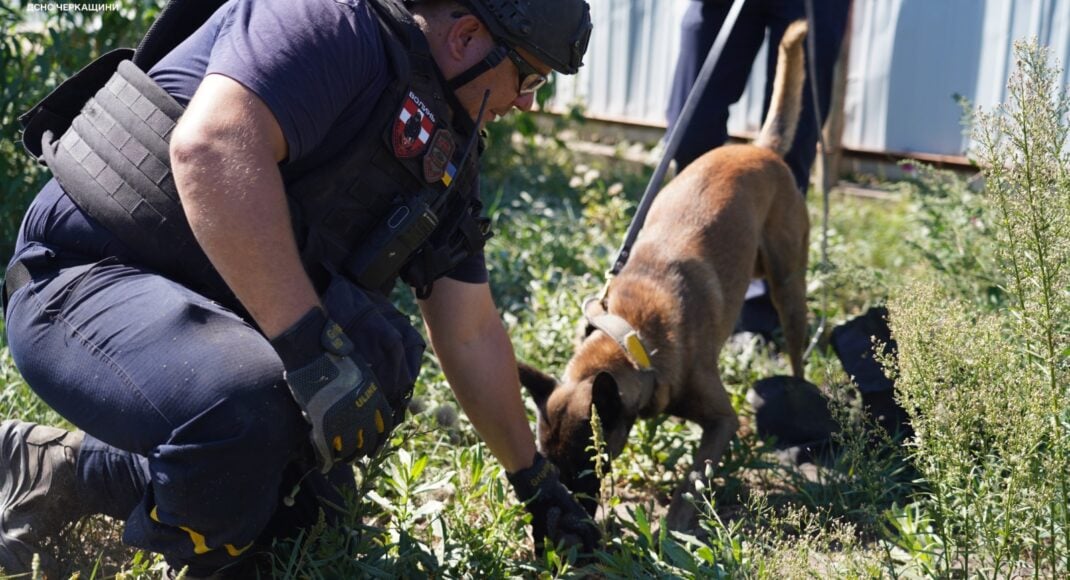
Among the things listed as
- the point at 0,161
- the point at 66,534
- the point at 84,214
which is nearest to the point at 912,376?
the point at 84,214

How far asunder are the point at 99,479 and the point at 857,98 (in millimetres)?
5965

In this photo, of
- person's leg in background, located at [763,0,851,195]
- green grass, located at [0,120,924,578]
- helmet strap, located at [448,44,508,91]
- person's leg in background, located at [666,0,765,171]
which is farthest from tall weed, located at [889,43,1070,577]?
person's leg in background, located at [666,0,765,171]

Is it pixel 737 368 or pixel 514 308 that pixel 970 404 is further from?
pixel 514 308

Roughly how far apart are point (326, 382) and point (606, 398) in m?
1.38

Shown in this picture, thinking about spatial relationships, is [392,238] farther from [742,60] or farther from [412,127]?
[742,60]

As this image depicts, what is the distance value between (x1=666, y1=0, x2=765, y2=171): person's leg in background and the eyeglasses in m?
2.08

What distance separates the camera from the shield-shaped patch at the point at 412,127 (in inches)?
92.0

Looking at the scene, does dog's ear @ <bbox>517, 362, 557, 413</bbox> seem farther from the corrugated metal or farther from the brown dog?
the corrugated metal

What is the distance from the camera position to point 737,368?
4371mm

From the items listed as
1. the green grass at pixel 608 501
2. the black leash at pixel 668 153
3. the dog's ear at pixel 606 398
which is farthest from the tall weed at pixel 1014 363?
the black leash at pixel 668 153

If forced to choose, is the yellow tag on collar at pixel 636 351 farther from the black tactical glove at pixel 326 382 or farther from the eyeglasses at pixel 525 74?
the black tactical glove at pixel 326 382

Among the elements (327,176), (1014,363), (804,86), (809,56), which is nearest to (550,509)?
(327,176)

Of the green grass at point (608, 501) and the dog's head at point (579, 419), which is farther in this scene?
the dog's head at point (579, 419)

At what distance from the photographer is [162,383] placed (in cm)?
213
